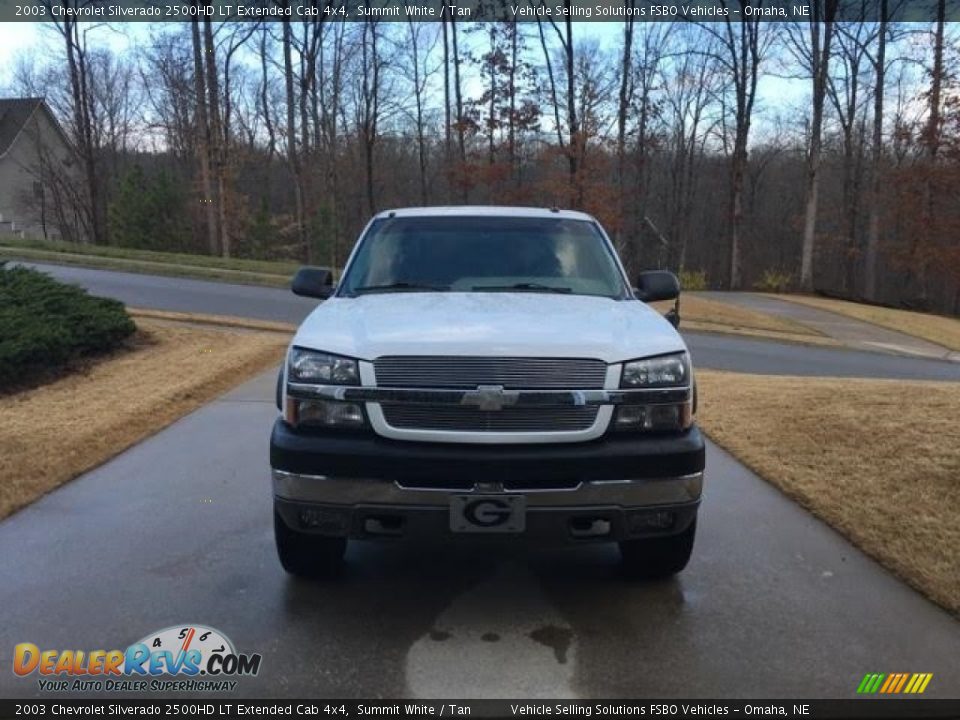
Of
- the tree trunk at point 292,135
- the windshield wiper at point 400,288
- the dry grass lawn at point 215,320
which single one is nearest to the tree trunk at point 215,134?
the tree trunk at point 292,135

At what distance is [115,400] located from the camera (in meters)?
8.02

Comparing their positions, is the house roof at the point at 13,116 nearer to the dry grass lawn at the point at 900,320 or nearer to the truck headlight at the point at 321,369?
the dry grass lawn at the point at 900,320

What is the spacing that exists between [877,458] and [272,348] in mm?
8400

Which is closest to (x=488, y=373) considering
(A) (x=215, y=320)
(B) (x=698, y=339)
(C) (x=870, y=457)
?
(C) (x=870, y=457)

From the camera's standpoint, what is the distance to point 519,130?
110ft

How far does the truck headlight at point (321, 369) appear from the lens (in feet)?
11.0

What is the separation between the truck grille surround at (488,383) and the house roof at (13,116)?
180 feet

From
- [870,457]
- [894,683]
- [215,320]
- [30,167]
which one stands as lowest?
[894,683]

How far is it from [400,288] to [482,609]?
184 centimetres

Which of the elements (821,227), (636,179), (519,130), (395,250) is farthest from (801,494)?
(821,227)

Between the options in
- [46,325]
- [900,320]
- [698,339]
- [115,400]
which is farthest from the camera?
[900,320]

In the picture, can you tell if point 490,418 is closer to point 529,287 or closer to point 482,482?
point 482,482

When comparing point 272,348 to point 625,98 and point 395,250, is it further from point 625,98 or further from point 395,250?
point 625,98

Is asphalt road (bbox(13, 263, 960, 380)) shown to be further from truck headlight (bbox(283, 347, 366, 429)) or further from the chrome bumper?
truck headlight (bbox(283, 347, 366, 429))
